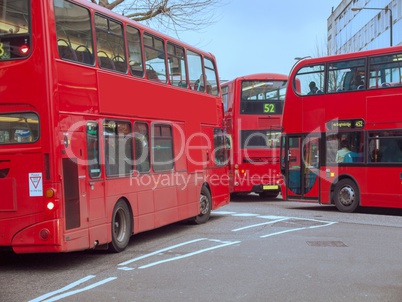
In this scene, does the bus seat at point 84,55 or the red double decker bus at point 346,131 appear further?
the red double decker bus at point 346,131

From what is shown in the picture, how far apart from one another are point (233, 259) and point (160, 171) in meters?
3.43

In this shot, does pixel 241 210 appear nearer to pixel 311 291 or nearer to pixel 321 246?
pixel 321 246

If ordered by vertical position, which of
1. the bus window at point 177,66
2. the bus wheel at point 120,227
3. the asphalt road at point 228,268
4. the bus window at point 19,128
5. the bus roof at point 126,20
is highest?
the bus roof at point 126,20

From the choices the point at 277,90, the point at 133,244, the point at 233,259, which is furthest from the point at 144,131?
the point at 277,90

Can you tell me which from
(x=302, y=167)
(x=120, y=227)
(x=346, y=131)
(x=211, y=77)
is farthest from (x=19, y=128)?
(x=302, y=167)

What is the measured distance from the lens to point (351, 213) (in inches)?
665

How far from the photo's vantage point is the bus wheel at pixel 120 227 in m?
10.1

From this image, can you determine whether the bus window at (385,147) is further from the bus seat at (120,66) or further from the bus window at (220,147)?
the bus seat at (120,66)

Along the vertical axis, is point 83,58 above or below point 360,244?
above

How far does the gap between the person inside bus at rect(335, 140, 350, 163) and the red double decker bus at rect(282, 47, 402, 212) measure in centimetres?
3

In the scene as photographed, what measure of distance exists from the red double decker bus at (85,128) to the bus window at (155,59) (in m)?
0.03

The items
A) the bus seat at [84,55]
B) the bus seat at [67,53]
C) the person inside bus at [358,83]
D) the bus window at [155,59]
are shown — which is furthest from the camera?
the person inside bus at [358,83]

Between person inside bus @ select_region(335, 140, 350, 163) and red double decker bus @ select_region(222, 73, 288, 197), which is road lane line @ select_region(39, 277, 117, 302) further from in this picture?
red double decker bus @ select_region(222, 73, 288, 197)

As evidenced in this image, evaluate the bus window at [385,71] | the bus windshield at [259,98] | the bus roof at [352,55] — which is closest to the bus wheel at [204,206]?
the bus window at [385,71]
